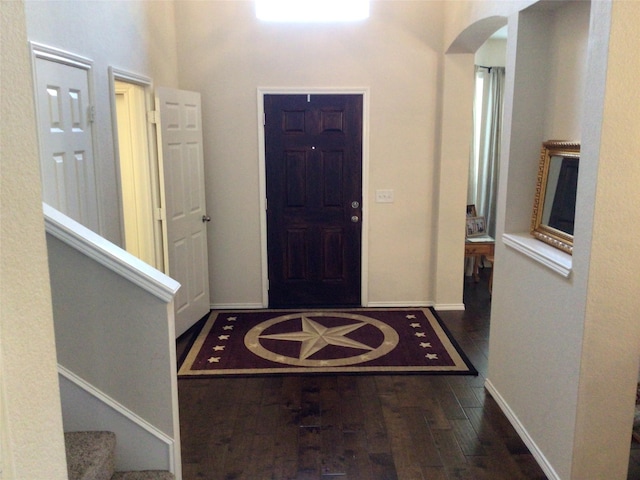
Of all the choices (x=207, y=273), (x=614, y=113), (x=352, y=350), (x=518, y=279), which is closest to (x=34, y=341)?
(x=614, y=113)

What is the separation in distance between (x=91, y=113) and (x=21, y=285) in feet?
7.62

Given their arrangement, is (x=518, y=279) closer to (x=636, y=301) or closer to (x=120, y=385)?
(x=636, y=301)

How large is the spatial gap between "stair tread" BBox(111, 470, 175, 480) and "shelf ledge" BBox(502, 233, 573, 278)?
6.27 ft

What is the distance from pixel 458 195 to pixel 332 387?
2.25 metres

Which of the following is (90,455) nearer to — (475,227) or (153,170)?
(153,170)

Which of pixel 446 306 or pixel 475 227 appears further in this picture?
pixel 475 227

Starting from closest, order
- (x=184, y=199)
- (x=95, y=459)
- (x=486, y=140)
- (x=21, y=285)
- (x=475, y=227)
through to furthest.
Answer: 1. (x=21, y=285)
2. (x=95, y=459)
3. (x=184, y=199)
4. (x=475, y=227)
5. (x=486, y=140)

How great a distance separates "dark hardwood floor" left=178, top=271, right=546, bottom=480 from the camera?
2664 mm

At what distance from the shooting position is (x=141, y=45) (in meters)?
3.94

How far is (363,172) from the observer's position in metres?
4.95

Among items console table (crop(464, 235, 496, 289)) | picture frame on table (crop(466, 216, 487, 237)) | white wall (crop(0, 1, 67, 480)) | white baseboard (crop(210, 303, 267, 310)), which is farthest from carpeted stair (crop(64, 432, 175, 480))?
picture frame on table (crop(466, 216, 487, 237))

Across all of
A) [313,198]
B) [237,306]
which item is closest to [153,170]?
[313,198]

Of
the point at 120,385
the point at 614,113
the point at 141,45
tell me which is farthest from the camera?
the point at 141,45

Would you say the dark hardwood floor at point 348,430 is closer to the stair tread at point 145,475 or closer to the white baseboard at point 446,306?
the stair tread at point 145,475
